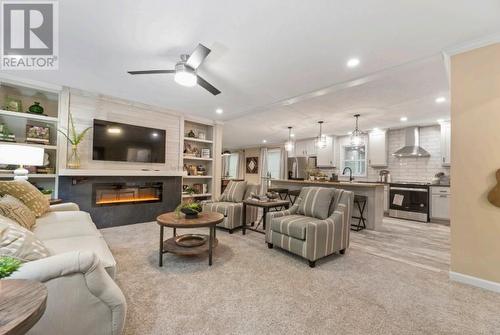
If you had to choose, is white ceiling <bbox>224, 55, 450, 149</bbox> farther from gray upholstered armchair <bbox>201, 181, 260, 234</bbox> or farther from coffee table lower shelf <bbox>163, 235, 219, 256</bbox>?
coffee table lower shelf <bbox>163, 235, 219, 256</bbox>

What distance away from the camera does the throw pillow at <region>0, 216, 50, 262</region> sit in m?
1.08

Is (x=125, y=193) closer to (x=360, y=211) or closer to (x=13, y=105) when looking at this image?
(x=13, y=105)

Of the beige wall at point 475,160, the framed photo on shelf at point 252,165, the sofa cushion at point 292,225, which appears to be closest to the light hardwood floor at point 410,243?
the beige wall at point 475,160

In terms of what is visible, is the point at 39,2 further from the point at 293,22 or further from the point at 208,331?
the point at 208,331

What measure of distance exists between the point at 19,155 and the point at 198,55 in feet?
7.87

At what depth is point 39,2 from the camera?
1.91 metres

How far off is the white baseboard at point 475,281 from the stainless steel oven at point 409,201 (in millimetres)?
3331

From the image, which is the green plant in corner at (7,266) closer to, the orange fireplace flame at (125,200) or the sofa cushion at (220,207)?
the sofa cushion at (220,207)

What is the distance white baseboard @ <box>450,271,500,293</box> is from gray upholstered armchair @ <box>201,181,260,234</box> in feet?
9.22

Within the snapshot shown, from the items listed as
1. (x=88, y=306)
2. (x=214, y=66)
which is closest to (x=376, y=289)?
(x=88, y=306)

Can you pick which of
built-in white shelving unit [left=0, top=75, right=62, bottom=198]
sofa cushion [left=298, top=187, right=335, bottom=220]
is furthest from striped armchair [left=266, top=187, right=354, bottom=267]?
built-in white shelving unit [left=0, top=75, right=62, bottom=198]

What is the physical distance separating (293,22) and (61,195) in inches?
170

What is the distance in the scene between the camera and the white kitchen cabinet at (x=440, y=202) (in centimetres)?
484

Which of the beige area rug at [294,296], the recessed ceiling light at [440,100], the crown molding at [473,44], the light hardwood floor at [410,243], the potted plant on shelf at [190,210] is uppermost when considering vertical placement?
the crown molding at [473,44]
